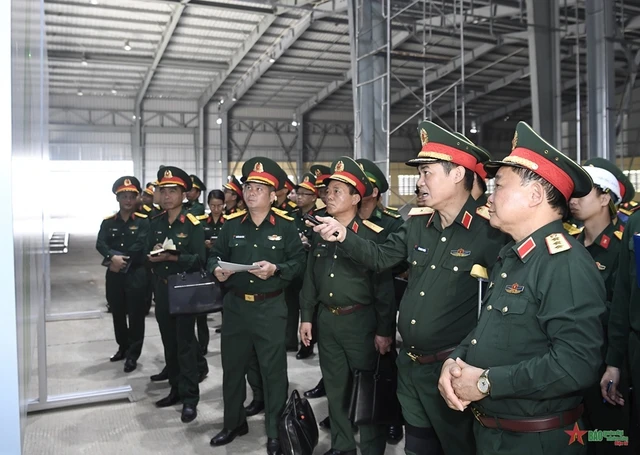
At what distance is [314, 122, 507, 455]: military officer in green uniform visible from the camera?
241 cm

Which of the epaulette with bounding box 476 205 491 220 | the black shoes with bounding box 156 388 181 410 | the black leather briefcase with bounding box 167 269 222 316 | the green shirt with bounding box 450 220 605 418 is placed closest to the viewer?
the green shirt with bounding box 450 220 605 418

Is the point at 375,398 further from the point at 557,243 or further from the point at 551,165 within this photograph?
the point at 551,165

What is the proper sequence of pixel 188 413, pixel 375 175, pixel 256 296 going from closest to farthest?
pixel 256 296 < pixel 188 413 < pixel 375 175

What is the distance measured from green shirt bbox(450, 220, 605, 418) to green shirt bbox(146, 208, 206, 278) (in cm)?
281

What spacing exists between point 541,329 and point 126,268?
4184 millimetres

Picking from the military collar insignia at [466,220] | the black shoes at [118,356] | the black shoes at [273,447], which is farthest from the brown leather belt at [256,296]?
the black shoes at [118,356]

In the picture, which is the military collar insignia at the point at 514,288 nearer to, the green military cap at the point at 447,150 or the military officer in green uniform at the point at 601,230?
the green military cap at the point at 447,150

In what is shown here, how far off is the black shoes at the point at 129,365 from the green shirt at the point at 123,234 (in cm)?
104

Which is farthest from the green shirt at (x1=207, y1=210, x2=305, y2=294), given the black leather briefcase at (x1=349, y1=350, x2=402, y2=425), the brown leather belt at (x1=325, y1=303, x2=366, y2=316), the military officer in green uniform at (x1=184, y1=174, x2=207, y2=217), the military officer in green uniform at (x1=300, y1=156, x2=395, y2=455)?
the military officer in green uniform at (x1=184, y1=174, x2=207, y2=217)

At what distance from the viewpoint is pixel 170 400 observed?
14.4 feet

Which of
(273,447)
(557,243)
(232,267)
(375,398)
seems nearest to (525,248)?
(557,243)

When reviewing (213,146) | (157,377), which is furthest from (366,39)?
(213,146)

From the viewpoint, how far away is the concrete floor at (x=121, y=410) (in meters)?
3.69

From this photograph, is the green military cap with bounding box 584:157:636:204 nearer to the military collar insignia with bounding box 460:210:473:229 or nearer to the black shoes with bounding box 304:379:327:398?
the military collar insignia with bounding box 460:210:473:229
